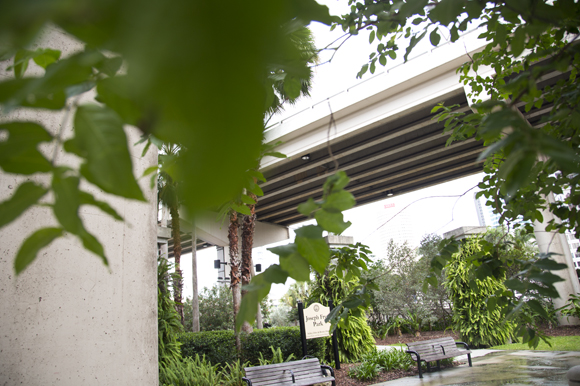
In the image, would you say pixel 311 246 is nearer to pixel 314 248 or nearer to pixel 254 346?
pixel 314 248

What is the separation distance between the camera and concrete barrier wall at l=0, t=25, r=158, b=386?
6.68ft

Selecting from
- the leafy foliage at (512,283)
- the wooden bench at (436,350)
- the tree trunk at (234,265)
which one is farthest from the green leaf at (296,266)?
the tree trunk at (234,265)

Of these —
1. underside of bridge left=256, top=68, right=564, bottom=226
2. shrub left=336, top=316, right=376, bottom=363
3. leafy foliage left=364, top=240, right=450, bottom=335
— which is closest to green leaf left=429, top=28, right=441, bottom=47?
shrub left=336, top=316, right=376, bottom=363

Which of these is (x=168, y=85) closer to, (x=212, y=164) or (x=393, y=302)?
(x=212, y=164)

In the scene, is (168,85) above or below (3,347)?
above

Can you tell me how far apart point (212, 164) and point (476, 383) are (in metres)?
7.46

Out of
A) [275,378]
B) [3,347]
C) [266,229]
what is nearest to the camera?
[3,347]

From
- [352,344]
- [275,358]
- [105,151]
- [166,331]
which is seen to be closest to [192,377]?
[166,331]

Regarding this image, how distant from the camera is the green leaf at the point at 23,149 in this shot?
314 millimetres

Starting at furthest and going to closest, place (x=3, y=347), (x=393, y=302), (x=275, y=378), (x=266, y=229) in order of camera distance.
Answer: (x=266, y=229) < (x=393, y=302) < (x=275, y=378) < (x=3, y=347)

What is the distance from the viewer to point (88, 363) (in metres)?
2.23

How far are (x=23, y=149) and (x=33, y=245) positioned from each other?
0.11 metres

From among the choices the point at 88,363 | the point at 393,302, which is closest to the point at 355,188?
the point at 393,302

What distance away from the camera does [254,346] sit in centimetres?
821
